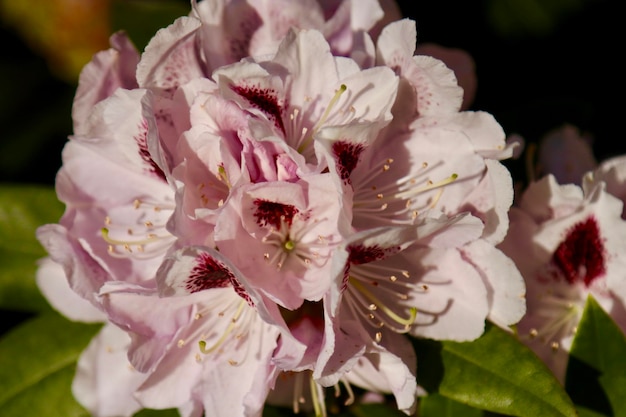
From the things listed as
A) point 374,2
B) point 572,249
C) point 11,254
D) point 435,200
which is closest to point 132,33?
point 11,254

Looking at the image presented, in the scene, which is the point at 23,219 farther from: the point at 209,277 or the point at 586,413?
the point at 586,413

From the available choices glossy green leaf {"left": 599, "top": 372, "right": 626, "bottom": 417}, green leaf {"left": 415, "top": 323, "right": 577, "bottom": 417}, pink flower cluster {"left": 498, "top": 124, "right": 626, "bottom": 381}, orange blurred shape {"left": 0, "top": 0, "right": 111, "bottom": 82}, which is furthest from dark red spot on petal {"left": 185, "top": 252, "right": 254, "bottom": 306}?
orange blurred shape {"left": 0, "top": 0, "right": 111, "bottom": 82}

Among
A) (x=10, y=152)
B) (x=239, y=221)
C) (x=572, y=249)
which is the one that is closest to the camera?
(x=239, y=221)

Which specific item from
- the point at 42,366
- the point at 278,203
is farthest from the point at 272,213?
the point at 42,366

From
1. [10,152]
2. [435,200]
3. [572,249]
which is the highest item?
[435,200]

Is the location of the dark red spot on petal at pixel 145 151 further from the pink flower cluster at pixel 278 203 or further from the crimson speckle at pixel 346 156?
the crimson speckle at pixel 346 156

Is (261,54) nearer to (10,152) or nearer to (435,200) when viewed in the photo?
(435,200)

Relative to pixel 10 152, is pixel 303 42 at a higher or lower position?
higher

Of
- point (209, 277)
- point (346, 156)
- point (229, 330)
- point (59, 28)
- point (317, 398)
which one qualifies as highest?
point (346, 156)
